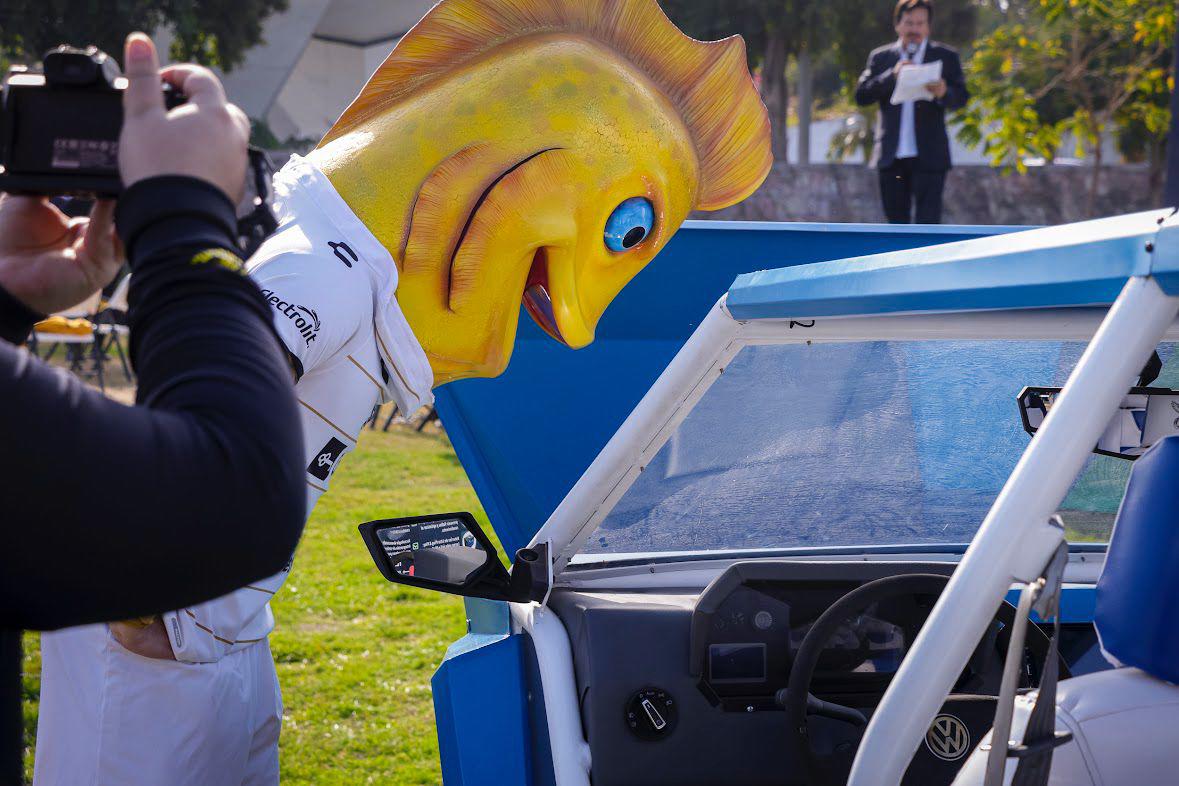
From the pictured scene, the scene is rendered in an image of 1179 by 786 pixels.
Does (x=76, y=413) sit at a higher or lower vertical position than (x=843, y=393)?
higher

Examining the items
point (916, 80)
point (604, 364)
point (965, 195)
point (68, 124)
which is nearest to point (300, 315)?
point (68, 124)

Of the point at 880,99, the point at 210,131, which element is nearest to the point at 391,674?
the point at 880,99

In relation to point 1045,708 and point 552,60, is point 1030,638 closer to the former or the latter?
point 1045,708

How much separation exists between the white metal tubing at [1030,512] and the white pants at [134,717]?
139 cm

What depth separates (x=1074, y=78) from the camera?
10383 millimetres

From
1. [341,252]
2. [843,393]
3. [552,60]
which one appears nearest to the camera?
[341,252]

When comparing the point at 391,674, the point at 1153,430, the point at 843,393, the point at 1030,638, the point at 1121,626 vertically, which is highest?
the point at 1153,430

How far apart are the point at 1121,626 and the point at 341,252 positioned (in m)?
1.46

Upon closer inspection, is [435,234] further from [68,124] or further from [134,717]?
[68,124]

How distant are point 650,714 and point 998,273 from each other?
1.00 m

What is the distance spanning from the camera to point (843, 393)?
2359 millimetres

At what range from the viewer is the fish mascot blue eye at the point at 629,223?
8.55 feet

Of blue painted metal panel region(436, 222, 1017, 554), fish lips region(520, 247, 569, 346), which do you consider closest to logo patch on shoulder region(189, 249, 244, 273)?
fish lips region(520, 247, 569, 346)

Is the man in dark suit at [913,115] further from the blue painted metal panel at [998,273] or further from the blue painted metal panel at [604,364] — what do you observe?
the blue painted metal panel at [998,273]
